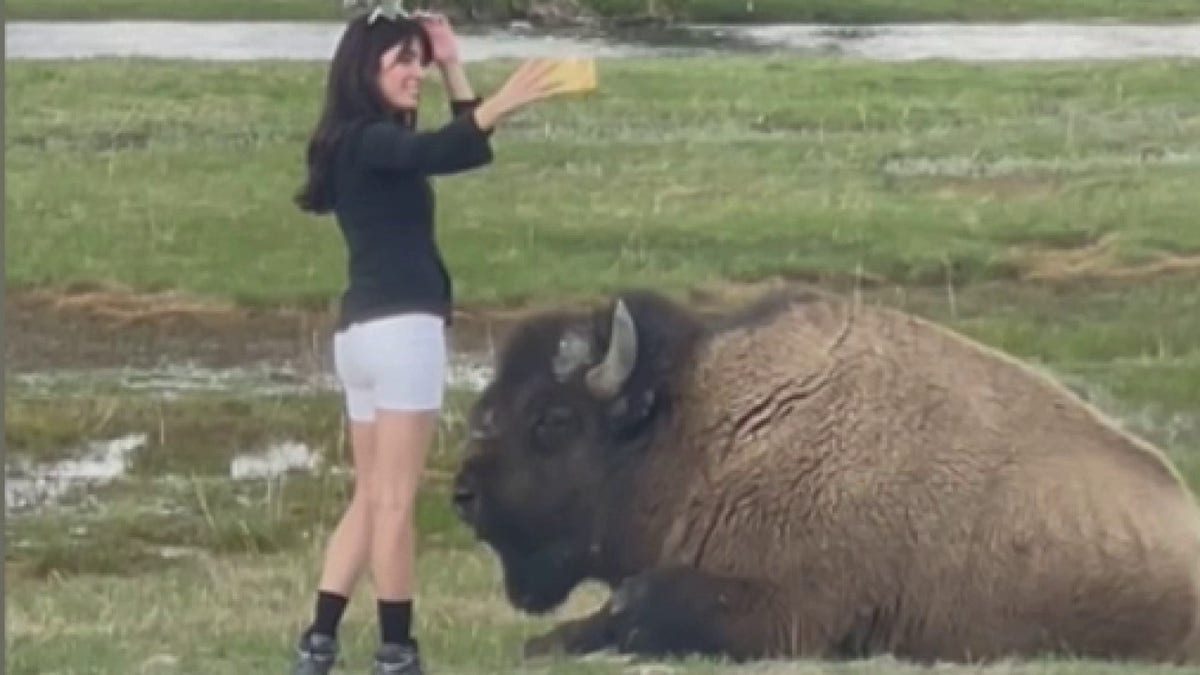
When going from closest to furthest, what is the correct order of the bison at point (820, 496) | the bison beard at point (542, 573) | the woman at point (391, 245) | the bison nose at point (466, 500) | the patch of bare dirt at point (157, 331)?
the woman at point (391, 245), the bison at point (820, 496), the bison nose at point (466, 500), the bison beard at point (542, 573), the patch of bare dirt at point (157, 331)

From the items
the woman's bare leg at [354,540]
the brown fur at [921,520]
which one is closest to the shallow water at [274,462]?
the brown fur at [921,520]

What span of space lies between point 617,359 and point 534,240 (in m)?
14.1

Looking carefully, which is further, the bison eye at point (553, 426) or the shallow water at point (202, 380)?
the shallow water at point (202, 380)

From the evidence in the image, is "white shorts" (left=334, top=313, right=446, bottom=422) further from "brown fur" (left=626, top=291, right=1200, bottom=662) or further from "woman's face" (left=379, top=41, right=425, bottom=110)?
"brown fur" (left=626, top=291, right=1200, bottom=662)

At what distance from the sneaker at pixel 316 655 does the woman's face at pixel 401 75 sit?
150cm

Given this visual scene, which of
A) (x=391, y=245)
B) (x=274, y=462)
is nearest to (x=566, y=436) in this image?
(x=391, y=245)

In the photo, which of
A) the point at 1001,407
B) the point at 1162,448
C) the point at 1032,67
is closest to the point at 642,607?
the point at 1001,407

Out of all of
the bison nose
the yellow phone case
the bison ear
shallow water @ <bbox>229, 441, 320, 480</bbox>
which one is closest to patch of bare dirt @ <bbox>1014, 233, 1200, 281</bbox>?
shallow water @ <bbox>229, 441, 320, 480</bbox>

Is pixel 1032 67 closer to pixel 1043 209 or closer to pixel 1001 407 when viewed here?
pixel 1043 209

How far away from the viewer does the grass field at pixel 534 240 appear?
39.5 ft

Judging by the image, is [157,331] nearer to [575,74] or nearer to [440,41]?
[440,41]

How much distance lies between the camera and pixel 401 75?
299 inches

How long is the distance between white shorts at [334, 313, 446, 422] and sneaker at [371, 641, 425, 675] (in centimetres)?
73

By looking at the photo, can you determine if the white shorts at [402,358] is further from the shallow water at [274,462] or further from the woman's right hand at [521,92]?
the shallow water at [274,462]
